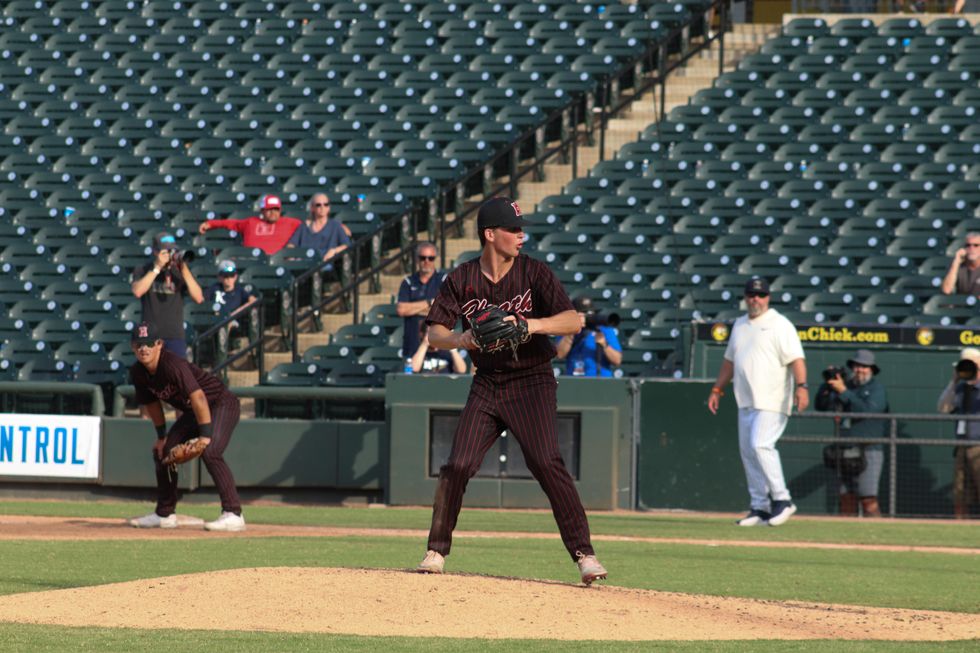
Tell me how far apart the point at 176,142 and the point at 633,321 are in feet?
25.3

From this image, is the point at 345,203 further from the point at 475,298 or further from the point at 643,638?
the point at 643,638

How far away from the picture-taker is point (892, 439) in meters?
14.4

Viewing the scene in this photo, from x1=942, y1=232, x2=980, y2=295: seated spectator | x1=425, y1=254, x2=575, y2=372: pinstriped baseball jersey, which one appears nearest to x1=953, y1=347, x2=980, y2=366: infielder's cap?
x1=942, y1=232, x2=980, y2=295: seated spectator

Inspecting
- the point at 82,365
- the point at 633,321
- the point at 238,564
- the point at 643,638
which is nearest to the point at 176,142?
the point at 82,365

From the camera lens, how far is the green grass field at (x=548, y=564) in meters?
6.50

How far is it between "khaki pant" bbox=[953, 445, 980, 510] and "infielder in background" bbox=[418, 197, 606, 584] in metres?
7.69

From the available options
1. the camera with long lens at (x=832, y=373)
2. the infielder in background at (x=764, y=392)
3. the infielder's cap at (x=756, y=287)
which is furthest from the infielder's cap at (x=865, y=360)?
the infielder's cap at (x=756, y=287)

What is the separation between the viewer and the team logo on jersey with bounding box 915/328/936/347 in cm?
1492

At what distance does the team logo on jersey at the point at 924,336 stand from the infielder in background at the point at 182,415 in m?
6.76

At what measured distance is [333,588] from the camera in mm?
7324

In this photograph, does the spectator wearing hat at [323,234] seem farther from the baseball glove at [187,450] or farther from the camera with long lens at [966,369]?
the camera with long lens at [966,369]

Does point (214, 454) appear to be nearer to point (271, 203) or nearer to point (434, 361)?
point (434, 361)

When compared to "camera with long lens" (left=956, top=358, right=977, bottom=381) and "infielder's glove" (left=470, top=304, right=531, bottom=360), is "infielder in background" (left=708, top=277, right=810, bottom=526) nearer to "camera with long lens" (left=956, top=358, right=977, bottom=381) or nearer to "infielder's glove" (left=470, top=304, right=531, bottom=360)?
"camera with long lens" (left=956, top=358, right=977, bottom=381)

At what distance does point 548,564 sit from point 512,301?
3035mm
